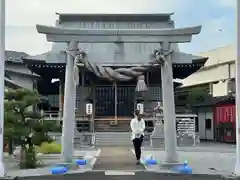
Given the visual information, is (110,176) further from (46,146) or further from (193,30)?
(46,146)

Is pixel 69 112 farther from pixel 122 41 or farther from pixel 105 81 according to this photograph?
pixel 105 81

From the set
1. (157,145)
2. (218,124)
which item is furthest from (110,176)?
(218,124)

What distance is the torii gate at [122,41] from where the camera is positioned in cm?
1311

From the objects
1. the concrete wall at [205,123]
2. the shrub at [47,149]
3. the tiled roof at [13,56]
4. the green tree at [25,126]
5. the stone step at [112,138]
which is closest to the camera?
the green tree at [25,126]

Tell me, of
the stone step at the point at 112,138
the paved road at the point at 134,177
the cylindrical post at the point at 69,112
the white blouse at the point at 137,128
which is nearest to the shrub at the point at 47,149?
the white blouse at the point at 137,128

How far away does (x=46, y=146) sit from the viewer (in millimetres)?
20000

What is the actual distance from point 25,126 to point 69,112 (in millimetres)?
1511

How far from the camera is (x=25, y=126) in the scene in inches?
533

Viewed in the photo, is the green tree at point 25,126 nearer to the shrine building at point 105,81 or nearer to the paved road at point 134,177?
the paved road at point 134,177

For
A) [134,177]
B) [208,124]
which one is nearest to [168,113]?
[134,177]

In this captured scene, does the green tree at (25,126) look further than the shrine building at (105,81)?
No

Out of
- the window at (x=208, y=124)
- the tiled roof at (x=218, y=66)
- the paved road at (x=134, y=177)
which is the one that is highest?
the tiled roof at (x=218, y=66)

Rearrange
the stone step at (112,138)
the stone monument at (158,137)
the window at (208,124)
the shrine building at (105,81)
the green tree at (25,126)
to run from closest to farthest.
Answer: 1. the green tree at (25,126)
2. the stone monument at (158,137)
3. the stone step at (112,138)
4. the shrine building at (105,81)
5. the window at (208,124)

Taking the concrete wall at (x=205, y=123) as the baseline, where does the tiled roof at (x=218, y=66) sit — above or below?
above
